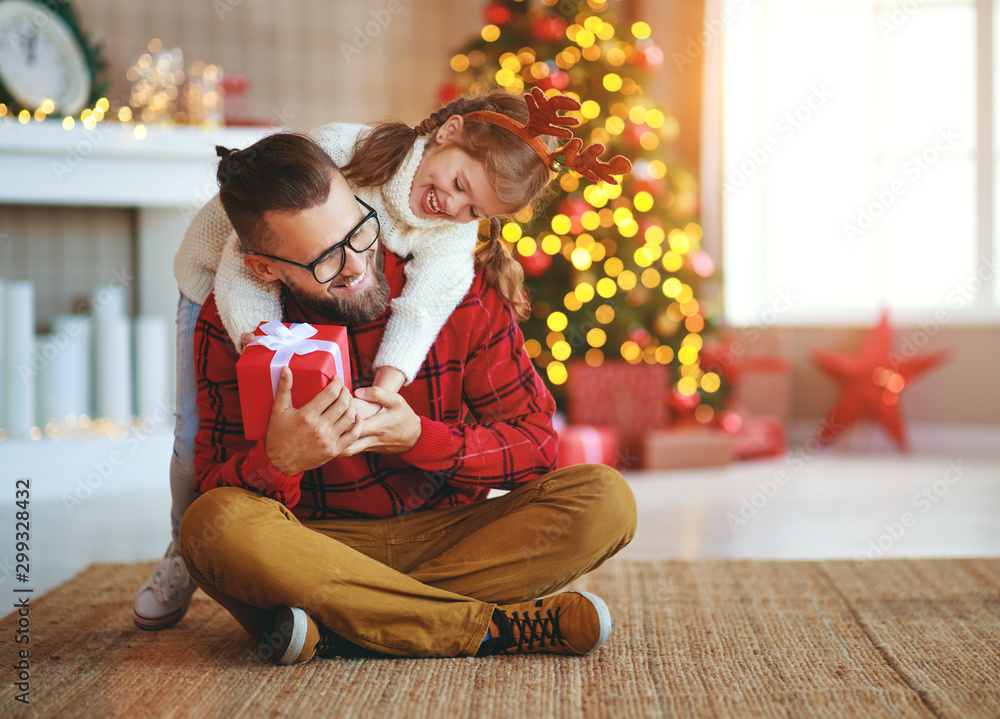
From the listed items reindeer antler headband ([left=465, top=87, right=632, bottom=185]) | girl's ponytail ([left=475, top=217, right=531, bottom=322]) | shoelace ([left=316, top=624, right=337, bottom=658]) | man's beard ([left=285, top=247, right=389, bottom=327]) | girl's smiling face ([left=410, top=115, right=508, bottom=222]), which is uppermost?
reindeer antler headband ([left=465, top=87, right=632, bottom=185])

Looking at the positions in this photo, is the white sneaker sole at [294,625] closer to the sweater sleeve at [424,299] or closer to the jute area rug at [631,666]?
the jute area rug at [631,666]

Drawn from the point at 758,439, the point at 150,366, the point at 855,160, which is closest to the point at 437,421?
the point at 150,366

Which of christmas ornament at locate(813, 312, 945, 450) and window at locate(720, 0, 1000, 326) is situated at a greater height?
window at locate(720, 0, 1000, 326)

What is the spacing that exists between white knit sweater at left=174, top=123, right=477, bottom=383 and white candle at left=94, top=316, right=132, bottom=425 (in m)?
1.65

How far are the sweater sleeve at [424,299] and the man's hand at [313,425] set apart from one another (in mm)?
145

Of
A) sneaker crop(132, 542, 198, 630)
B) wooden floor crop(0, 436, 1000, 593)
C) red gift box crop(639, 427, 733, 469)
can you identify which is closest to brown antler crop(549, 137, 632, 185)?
sneaker crop(132, 542, 198, 630)

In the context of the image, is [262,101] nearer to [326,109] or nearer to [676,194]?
[326,109]

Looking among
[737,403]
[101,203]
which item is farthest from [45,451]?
[737,403]

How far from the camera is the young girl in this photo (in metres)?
1.33

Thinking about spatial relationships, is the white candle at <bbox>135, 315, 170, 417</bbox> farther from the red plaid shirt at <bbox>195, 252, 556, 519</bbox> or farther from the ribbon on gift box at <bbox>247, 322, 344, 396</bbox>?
the ribbon on gift box at <bbox>247, 322, 344, 396</bbox>

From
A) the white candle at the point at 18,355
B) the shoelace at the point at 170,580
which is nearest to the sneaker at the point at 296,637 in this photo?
the shoelace at the point at 170,580

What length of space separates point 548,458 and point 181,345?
64 cm

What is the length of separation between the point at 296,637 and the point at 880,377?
3022 mm

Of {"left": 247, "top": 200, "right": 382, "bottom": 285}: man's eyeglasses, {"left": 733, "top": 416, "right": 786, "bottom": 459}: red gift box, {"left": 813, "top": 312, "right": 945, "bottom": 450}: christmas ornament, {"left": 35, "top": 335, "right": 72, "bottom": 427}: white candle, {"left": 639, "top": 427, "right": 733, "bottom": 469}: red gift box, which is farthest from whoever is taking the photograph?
{"left": 813, "top": 312, "right": 945, "bottom": 450}: christmas ornament
